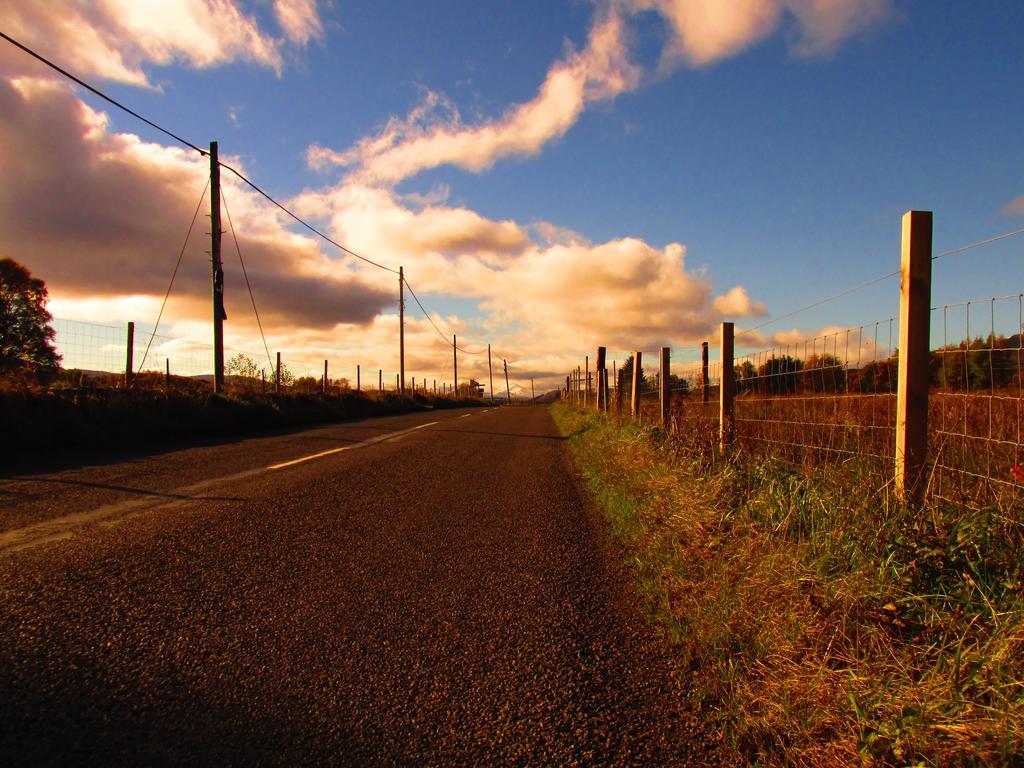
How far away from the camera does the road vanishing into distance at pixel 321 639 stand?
202 centimetres

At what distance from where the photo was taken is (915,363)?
367cm

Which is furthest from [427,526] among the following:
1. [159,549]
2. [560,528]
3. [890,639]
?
[890,639]

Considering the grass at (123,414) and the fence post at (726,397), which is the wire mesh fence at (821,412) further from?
the grass at (123,414)

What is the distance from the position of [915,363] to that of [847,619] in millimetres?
1925

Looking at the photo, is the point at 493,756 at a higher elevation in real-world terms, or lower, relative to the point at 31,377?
lower

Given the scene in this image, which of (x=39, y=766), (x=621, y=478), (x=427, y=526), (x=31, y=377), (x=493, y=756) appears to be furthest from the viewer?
(x=31, y=377)

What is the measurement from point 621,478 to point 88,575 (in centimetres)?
503

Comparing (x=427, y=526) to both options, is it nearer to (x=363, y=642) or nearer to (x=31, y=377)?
(x=363, y=642)

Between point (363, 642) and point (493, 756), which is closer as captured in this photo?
point (493, 756)

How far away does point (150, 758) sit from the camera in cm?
186

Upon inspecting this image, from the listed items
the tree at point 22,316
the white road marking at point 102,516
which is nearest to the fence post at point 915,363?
the white road marking at point 102,516

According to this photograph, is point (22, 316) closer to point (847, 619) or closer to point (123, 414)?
point (123, 414)

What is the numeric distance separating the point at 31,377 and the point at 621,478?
38.3 ft

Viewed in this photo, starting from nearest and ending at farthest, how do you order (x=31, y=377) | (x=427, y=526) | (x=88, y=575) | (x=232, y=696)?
(x=232, y=696)
(x=88, y=575)
(x=427, y=526)
(x=31, y=377)
